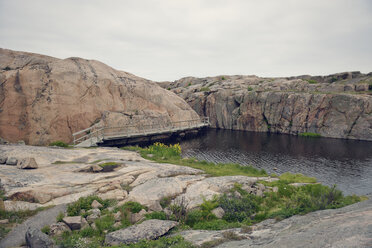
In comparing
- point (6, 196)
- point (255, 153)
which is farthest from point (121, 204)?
point (255, 153)

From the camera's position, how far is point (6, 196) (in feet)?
39.2

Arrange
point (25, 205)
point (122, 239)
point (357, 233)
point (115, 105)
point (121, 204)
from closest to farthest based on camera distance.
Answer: point (357, 233)
point (122, 239)
point (25, 205)
point (121, 204)
point (115, 105)

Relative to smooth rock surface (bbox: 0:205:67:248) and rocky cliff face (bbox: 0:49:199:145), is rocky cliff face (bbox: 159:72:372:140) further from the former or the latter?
smooth rock surface (bbox: 0:205:67:248)

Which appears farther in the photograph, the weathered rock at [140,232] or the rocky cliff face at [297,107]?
the rocky cliff face at [297,107]

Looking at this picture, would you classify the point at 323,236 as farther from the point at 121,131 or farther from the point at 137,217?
the point at 121,131

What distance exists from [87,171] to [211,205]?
33.0 feet

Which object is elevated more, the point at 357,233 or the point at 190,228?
the point at 357,233

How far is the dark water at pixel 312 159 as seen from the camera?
73.5 ft

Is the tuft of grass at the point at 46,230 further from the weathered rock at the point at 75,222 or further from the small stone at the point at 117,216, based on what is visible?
the small stone at the point at 117,216

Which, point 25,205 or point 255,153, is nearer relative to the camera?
point 25,205

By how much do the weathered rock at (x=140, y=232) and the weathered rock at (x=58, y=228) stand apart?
220cm

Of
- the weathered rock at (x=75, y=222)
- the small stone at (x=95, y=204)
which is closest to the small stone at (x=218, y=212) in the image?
the small stone at (x=95, y=204)

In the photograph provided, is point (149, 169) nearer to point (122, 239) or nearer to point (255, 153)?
point (122, 239)

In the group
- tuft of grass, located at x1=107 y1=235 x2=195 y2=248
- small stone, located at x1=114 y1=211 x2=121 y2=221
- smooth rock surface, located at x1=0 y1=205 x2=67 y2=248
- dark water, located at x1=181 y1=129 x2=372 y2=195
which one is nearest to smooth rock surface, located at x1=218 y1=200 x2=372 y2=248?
tuft of grass, located at x1=107 y1=235 x2=195 y2=248
